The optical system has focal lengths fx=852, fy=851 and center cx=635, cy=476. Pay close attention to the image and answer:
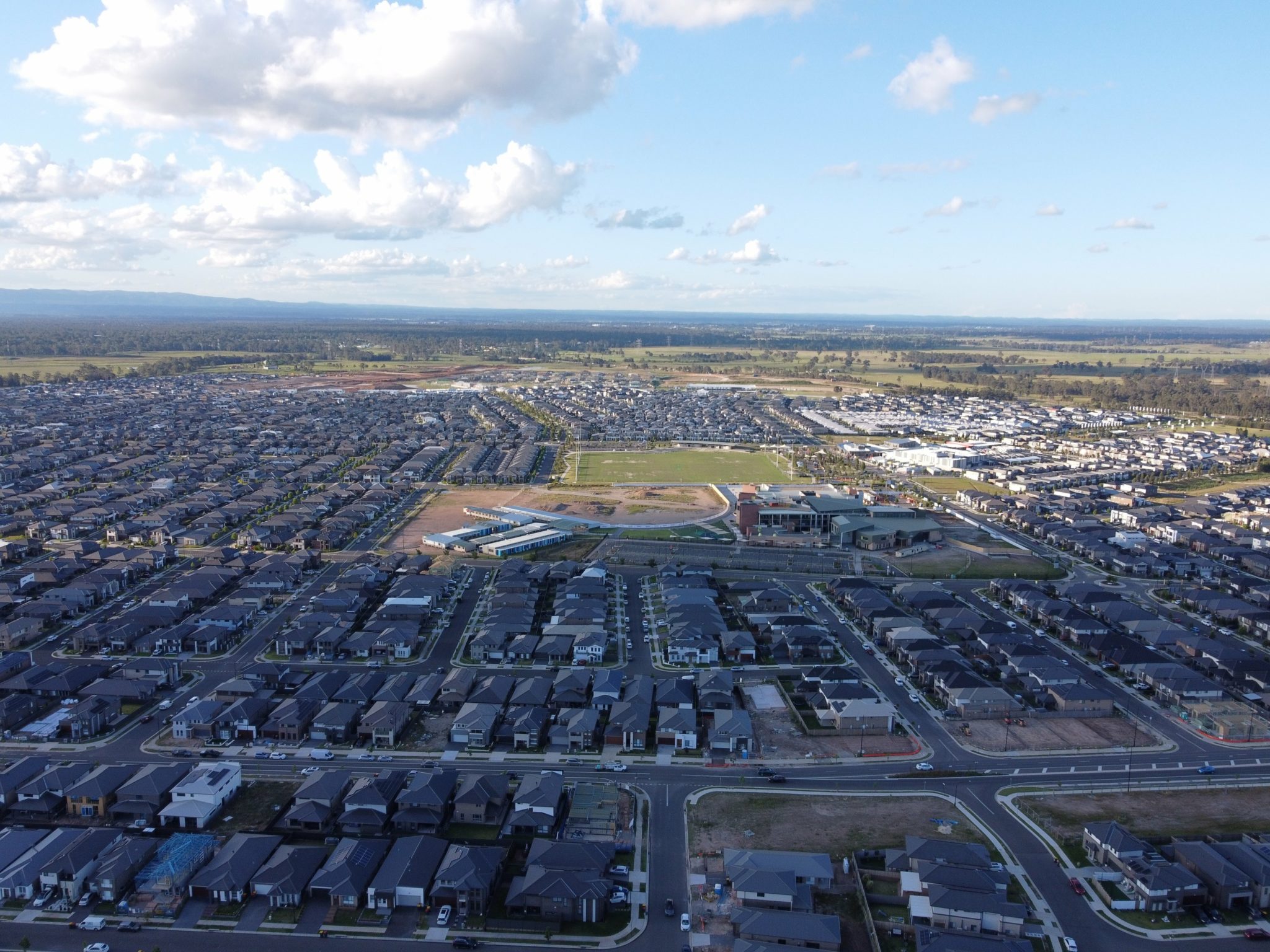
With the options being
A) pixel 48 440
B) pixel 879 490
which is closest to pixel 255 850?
pixel 879 490

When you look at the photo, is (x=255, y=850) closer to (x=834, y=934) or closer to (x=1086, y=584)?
(x=834, y=934)

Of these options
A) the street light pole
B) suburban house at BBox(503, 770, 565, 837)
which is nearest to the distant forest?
the street light pole

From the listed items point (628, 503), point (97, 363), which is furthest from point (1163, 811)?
point (97, 363)

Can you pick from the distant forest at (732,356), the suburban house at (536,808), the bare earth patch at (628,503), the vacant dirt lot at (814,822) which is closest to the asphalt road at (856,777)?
the vacant dirt lot at (814,822)

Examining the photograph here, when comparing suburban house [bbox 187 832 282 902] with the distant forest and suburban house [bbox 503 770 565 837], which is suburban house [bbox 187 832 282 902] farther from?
the distant forest

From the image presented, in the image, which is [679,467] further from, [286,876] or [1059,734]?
[286,876]

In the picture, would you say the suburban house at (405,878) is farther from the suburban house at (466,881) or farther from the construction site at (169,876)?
the construction site at (169,876)

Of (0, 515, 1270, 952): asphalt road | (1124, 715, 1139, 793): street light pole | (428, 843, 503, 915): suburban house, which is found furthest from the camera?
(1124, 715, 1139, 793): street light pole
